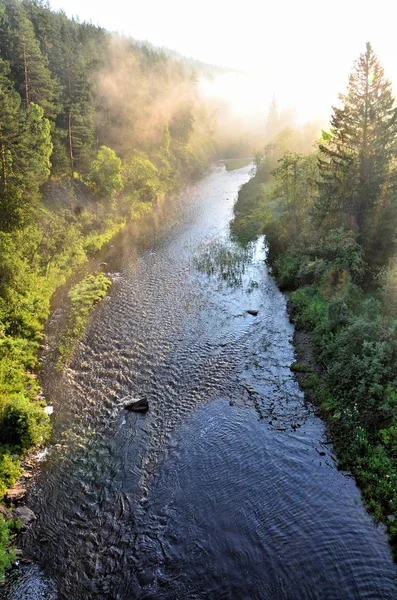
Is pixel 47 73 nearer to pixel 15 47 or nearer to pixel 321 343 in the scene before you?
pixel 15 47

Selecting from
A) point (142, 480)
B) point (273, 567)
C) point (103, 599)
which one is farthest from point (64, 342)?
point (273, 567)

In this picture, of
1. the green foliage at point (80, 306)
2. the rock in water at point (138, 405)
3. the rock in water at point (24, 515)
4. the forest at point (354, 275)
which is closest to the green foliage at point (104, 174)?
the green foliage at point (80, 306)

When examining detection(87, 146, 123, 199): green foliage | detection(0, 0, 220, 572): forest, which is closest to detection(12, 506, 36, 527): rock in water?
detection(0, 0, 220, 572): forest

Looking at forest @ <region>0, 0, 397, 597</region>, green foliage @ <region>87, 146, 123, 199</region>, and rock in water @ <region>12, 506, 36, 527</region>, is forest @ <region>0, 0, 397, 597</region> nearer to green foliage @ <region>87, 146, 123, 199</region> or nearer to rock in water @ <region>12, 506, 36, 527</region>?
green foliage @ <region>87, 146, 123, 199</region>

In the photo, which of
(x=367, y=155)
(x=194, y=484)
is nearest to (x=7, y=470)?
(x=194, y=484)

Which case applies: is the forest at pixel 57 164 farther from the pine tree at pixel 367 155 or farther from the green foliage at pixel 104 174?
the pine tree at pixel 367 155

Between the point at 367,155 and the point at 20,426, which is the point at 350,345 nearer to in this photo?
the point at 367,155
